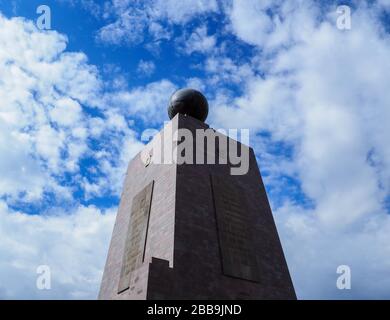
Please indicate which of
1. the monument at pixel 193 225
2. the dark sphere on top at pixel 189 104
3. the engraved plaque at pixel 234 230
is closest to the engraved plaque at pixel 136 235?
the monument at pixel 193 225

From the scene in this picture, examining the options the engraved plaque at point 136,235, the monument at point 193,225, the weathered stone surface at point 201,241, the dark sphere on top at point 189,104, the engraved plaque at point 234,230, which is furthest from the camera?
the dark sphere on top at point 189,104

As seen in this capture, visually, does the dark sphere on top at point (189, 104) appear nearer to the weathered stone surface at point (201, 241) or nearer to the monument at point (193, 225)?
the monument at point (193, 225)

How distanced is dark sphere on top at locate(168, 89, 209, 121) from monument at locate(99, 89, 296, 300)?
0.03 meters

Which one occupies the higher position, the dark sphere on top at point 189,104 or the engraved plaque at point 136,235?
the dark sphere on top at point 189,104

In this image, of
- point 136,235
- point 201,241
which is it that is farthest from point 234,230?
point 136,235

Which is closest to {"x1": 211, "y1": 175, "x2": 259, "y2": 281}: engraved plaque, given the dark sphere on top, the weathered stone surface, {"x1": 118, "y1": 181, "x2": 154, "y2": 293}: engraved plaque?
the weathered stone surface

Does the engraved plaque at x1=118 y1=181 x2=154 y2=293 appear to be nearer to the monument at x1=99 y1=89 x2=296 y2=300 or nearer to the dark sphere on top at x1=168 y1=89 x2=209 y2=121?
the monument at x1=99 y1=89 x2=296 y2=300

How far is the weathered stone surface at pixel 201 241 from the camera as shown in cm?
697

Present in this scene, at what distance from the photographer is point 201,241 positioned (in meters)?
7.85

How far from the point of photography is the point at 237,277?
786 centimetres

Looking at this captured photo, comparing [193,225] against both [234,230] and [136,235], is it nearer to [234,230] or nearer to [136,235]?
[234,230]

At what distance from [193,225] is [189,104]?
5.01m

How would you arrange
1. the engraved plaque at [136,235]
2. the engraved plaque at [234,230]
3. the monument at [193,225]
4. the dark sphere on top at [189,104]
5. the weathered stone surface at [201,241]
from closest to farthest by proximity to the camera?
the weathered stone surface at [201,241]
the monument at [193,225]
the engraved plaque at [234,230]
the engraved plaque at [136,235]
the dark sphere on top at [189,104]
